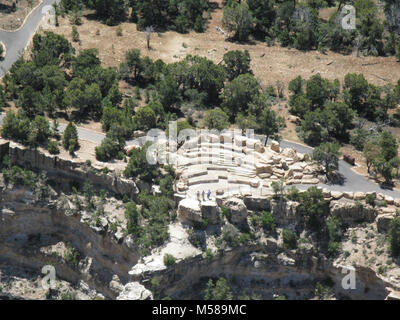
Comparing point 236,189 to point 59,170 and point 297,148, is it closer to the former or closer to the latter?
point 297,148

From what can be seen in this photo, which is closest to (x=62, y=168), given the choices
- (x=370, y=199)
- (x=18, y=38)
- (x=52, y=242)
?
(x=52, y=242)

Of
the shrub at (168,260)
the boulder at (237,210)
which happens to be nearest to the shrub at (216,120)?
the boulder at (237,210)

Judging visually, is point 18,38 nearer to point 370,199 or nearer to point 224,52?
point 224,52

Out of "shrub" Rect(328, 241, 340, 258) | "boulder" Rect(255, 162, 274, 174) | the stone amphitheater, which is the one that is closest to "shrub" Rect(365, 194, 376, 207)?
"shrub" Rect(328, 241, 340, 258)

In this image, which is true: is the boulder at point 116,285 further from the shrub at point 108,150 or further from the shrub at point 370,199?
the shrub at point 370,199

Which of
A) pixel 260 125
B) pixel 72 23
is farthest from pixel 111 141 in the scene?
pixel 72 23

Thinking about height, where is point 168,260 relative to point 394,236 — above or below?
below
